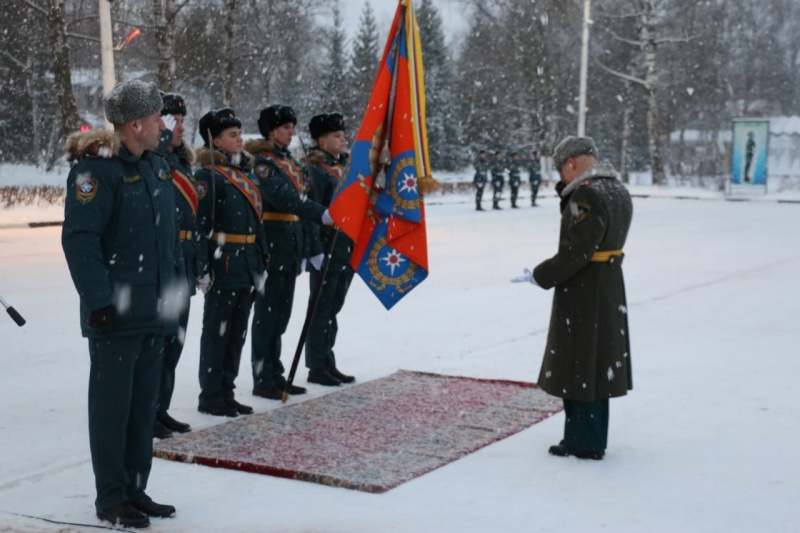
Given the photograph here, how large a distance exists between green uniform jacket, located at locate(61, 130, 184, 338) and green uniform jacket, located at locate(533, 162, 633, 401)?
80.3 inches

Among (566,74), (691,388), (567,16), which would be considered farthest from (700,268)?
(566,74)

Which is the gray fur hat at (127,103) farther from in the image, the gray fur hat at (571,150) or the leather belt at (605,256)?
the leather belt at (605,256)

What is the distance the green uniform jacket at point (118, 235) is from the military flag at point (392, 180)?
205cm

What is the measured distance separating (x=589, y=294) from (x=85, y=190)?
265 cm

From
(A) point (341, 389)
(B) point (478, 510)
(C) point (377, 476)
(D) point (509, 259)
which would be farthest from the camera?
(D) point (509, 259)

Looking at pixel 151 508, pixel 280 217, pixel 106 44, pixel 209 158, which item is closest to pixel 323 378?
pixel 280 217

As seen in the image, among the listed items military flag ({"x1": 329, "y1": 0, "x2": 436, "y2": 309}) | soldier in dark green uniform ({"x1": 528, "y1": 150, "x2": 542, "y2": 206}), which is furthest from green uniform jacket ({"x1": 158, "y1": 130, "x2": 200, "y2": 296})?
soldier in dark green uniform ({"x1": 528, "y1": 150, "x2": 542, "y2": 206})

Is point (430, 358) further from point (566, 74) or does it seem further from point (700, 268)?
point (566, 74)

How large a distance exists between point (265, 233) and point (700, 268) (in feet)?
30.5

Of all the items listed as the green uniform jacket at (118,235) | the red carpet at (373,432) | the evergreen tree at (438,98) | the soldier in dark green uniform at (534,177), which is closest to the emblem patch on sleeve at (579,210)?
the red carpet at (373,432)

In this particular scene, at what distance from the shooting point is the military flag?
680 cm

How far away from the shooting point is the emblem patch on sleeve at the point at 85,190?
456 centimetres

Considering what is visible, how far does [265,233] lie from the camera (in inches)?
288

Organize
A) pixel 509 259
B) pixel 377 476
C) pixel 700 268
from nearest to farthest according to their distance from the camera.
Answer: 1. pixel 377 476
2. pixel 700 268
3. pixel 509 259
